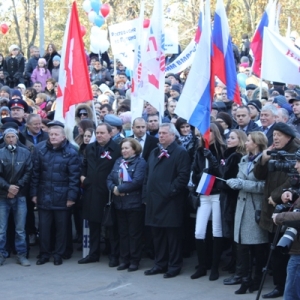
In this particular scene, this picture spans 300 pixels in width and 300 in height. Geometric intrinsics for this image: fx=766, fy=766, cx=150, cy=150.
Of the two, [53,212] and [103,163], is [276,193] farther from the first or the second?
[53,212]

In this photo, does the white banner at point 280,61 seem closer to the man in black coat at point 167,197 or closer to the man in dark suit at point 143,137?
the man in dark suit at point 143,137

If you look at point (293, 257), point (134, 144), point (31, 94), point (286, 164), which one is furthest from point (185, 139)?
point (31, 94)

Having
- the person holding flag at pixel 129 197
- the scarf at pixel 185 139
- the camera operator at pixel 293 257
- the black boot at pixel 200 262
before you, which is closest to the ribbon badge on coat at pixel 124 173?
the person holding flag at pixel 129 197

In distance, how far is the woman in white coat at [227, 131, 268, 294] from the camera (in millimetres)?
8594

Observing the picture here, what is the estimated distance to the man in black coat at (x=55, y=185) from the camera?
403 inches

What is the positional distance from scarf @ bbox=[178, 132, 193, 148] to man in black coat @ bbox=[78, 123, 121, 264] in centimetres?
86

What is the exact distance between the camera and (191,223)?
1029 cm

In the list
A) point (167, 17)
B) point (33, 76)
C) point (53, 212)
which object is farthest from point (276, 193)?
point (167, 17)

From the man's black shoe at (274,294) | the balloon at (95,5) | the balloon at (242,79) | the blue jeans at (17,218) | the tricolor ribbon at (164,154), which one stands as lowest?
the man's black shoe at (274,294)

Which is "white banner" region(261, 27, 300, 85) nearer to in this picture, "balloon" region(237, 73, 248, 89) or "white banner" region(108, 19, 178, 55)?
"white banner" region(108, 19, 178, 55)

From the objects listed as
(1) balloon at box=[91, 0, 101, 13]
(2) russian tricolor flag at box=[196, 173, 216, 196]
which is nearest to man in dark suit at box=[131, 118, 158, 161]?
(2) russian tricolor flag at box=[196, 173, 216, 196]

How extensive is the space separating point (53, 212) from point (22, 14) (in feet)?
120

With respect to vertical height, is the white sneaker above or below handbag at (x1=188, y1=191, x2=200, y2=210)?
below

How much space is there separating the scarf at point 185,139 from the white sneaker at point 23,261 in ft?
8.56
